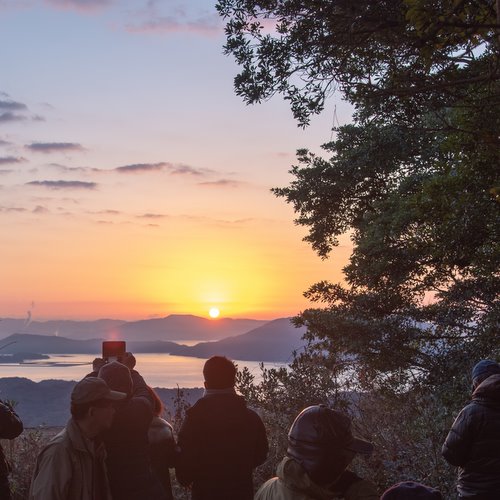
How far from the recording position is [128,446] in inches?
185

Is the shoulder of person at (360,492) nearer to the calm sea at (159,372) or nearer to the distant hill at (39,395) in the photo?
the calm sea at (159,372)

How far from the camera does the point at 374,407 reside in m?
9.56

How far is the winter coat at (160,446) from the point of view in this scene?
5.20 metres

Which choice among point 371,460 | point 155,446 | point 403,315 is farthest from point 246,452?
point 403,315

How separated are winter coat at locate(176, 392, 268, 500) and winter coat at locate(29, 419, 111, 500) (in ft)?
3.12

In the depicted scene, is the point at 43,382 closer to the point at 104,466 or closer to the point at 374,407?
the point at 374,407

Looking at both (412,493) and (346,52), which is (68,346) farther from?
(412,493)

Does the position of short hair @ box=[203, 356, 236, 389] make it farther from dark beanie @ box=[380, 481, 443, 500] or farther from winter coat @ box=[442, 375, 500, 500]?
dark beanie @ box=[380, 481, 443, 500]

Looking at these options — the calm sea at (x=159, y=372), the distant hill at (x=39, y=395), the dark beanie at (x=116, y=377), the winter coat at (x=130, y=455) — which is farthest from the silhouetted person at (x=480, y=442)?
the distant hill at (x=39, y=395)

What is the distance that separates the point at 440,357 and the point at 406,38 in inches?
261

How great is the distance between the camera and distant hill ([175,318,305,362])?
11797 mm

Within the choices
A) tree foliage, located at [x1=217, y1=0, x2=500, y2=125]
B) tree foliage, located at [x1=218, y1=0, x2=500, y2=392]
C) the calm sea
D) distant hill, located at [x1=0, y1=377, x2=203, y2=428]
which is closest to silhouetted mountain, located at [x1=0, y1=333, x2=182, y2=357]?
the calm sea

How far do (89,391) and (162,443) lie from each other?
128 cm

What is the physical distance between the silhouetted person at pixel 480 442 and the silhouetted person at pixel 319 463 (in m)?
2.69
